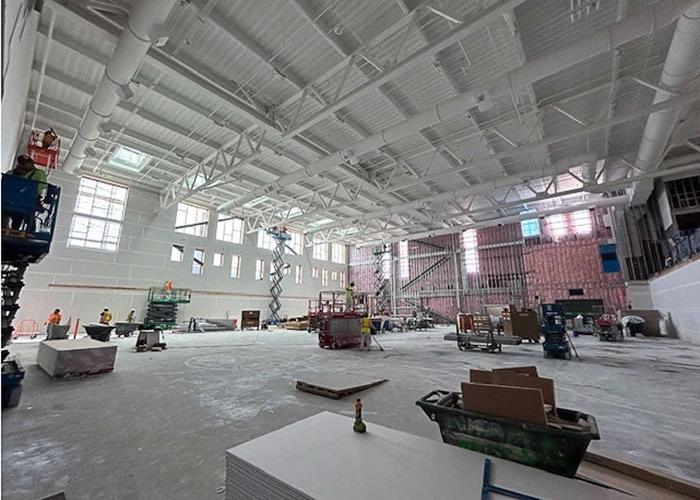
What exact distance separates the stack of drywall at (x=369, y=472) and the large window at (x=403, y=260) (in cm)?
2407

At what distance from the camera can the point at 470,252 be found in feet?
74.3

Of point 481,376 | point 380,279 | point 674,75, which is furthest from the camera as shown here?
point 380,279

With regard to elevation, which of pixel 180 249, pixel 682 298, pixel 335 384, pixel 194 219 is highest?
pixel 194 219

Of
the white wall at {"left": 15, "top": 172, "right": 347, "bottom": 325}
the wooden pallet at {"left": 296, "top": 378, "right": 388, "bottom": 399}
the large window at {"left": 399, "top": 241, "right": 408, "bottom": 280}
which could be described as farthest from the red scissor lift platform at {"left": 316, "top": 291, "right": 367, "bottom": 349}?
the large window at {"left": 399, "top": 241, "right": 408, "bottom": 280}

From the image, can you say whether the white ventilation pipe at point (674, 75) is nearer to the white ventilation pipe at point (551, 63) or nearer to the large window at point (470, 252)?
the white ventilation pipe at point (551, 63)

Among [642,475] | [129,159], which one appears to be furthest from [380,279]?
[642,475]

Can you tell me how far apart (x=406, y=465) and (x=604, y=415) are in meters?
3.35

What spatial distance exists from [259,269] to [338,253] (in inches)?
355

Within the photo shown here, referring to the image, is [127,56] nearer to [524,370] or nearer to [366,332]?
[524,370]

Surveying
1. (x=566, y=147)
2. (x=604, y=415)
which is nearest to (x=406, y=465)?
(x=604, y=415)

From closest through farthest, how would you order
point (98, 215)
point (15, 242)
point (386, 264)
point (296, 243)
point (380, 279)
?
point (15, 242) → point (98, 215) → point (296, 243) → point (380, 279) → point (386, 264)

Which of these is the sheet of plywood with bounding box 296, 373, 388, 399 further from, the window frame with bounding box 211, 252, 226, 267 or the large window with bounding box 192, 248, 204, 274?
the window frame with bounding box 211, 252, 226, 267

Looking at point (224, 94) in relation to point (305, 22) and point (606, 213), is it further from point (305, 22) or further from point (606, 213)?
point (606, 213)

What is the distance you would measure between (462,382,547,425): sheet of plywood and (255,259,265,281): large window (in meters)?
19.5
